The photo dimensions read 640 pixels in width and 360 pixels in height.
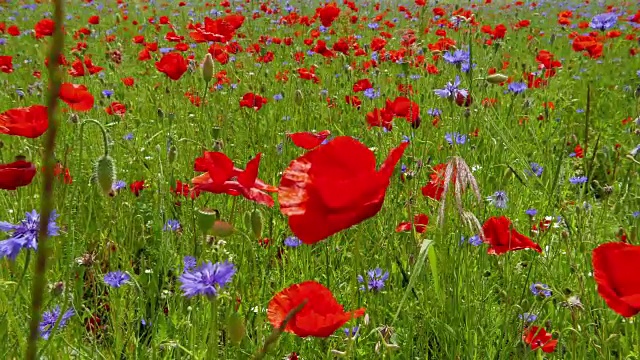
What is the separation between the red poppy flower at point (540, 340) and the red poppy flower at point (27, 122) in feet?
4.04

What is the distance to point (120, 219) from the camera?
81.0 inches

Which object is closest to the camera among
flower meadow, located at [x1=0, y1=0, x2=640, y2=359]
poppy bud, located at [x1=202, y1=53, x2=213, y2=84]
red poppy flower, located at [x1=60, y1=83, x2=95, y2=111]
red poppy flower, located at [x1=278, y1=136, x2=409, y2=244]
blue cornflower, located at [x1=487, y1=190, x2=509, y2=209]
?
red poppy flower, located at [x1=278, y1=136, x2=409, y2=244]

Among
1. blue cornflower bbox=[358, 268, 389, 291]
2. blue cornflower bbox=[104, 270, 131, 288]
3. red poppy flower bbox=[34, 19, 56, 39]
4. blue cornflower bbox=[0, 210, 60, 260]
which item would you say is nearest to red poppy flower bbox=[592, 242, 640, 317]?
blue cornflower bbox=[358, 268, 389, 291]

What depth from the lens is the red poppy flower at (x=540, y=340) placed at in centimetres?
128

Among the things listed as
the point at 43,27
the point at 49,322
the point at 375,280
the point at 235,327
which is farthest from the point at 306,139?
the point at 43,27

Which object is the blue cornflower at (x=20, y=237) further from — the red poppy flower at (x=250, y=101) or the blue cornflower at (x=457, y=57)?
the blue cornflower at (x=457, y=57)

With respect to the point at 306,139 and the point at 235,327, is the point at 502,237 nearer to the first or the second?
the point at 306,139

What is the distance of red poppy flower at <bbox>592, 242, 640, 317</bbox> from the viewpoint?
789 mm

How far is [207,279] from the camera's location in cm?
102

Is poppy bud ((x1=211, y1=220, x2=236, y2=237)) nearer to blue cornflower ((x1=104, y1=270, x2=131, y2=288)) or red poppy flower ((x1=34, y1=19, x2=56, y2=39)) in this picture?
blue cornflower ((x1=104, y1=270, x2=131, y2=288))

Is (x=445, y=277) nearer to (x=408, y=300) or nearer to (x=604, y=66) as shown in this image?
(x=408, y=300)

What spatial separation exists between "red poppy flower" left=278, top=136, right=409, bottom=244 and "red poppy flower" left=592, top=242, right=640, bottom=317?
13.5 inches

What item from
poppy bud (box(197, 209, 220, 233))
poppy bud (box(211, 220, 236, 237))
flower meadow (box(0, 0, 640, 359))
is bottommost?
flower meadow (box(0, 0, 640, 359))

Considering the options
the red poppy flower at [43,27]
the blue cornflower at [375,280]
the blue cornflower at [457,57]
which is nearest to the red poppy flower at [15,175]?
the blue cornflower at [375,280]
